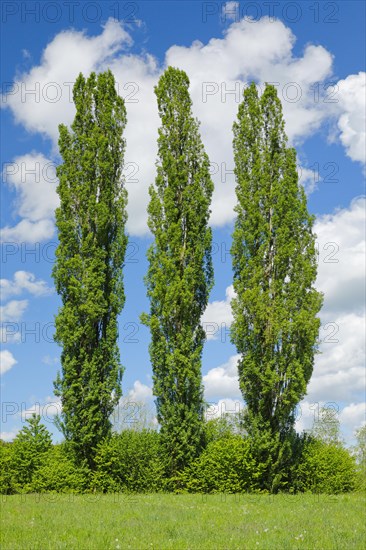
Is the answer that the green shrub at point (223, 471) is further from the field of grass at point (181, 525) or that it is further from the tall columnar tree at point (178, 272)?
the field of grass at point (181, 525)

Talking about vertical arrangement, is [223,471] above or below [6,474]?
below

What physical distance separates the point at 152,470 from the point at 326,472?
6.35 metres

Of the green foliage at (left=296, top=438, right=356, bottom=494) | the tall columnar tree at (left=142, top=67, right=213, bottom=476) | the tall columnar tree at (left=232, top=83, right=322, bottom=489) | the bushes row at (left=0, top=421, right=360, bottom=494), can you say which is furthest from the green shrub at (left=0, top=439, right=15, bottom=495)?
the green foliage at (left=296, top=438, right=356, bottom=494)

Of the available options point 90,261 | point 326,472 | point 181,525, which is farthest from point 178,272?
point 181,525

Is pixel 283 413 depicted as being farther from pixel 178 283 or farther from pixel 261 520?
pixel 261 520

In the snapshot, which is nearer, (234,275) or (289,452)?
(289,452)

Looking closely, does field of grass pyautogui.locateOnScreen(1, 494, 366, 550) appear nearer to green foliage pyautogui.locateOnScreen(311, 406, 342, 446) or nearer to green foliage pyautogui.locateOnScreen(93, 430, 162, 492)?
green foliage pyautogui.locateOnScreen(93, 430, 162, 492)

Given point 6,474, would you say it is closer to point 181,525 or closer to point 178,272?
point 178,272

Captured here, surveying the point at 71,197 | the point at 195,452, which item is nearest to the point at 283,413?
the point at 195,452

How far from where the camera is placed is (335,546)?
9.17 m

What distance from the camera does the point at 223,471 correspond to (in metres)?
20.8

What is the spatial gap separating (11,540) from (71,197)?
54.7ft

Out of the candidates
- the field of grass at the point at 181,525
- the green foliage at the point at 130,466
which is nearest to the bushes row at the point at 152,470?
the green foliage at the point at 130,466

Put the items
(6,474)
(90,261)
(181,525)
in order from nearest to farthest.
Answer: (181,525), (6,474), (90,261)
